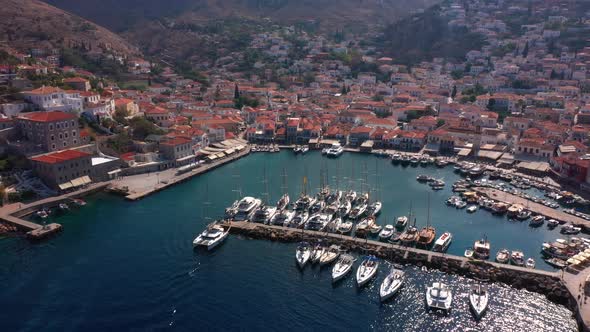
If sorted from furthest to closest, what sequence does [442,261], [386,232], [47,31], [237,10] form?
1. [237,10]
2. [47,31]
3. [386,232]
4. [442,261]

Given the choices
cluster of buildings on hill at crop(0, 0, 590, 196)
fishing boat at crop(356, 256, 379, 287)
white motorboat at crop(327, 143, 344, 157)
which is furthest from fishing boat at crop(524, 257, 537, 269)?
white motorboat at crop(327, 143, 344, 157)

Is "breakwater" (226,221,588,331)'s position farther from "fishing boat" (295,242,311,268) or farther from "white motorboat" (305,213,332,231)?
"fishing boat" (295,242,311,268)

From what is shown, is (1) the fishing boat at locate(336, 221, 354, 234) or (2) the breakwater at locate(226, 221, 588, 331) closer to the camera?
(2) the breakwater at locate(226, 221, 588, 331)

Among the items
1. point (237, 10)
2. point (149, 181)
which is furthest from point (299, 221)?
point (237, 10)

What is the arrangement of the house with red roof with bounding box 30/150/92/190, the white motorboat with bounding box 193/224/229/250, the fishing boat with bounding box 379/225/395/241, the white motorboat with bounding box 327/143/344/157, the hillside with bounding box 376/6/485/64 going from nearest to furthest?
the white motorboat with bounding box 193/224/229/250, the fishing boat with bounding box 379/225/395/241, the house with red roof with bounding box 30/150/92/190, the white motorboat with bounding box 327/143/344/157, the hillside with bounding box 376/6/485/64

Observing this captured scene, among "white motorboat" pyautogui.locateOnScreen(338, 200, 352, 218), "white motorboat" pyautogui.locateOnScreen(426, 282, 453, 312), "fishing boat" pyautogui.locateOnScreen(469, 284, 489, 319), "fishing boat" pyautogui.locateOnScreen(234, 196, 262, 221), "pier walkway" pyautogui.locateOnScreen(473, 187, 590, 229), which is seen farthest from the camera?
"white motorboat" pyautogui.locateOnScreen(338, 200, 352, 218)

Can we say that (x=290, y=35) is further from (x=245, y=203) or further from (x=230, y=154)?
(x=245, y=203)

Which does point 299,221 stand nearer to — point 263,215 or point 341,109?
point 263,215
